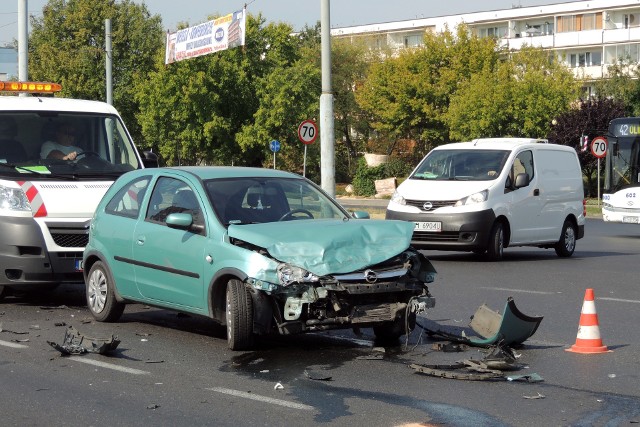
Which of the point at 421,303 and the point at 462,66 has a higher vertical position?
the point at 462,66

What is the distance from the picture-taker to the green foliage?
6662 cm

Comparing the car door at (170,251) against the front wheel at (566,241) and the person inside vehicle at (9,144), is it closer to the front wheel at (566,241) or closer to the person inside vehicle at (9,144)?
the person inside vehicle at (9,144)

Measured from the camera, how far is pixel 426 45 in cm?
7681

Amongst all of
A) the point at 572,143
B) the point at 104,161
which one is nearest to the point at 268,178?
the point at 104,161

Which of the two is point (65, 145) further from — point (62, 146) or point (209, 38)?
point (209, 38)

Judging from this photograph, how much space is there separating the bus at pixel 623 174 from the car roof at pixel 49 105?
1714 centimetres

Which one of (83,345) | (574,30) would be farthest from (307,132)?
Answer: (574,30)

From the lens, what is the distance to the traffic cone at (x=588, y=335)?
922cm

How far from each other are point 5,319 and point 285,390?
485cm

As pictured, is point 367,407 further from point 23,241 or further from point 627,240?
point 627,240

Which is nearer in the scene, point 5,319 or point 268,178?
point 268,178

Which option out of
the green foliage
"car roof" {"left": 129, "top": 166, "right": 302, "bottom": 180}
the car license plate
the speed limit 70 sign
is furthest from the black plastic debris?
the green foliage

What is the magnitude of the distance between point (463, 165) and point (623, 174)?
10.8 metres

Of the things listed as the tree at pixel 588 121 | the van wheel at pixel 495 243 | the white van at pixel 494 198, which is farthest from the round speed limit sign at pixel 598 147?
the van wheel at pixel 495 243
